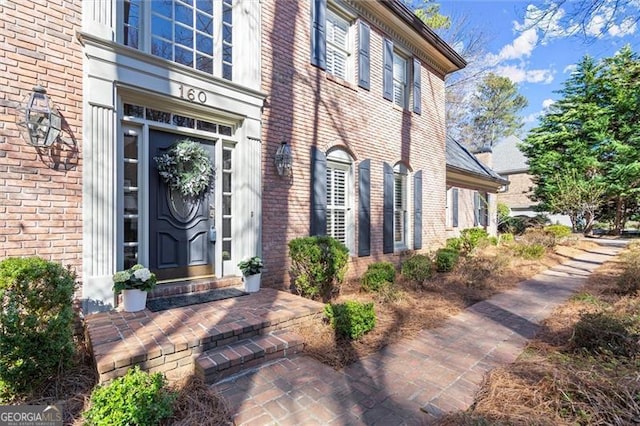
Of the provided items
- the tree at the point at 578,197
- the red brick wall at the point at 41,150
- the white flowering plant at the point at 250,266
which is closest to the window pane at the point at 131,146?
the red brick wall at the point at 41,150

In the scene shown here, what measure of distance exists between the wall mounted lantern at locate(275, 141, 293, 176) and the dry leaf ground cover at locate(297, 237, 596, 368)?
233cm

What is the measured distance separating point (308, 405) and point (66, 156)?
3438mm

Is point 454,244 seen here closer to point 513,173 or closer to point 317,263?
point 317,263

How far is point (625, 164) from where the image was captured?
16156mm

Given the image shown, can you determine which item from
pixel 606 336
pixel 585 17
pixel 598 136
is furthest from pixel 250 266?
pixel 598 136

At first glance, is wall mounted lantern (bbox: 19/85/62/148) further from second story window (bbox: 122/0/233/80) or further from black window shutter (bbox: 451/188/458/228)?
black window shutter (bbox: 451/188/458/228)

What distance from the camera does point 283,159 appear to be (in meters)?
5.34

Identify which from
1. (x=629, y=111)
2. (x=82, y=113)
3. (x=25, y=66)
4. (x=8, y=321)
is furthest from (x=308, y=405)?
(x=629, y=111)

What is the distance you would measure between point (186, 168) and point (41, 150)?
150 centimetres

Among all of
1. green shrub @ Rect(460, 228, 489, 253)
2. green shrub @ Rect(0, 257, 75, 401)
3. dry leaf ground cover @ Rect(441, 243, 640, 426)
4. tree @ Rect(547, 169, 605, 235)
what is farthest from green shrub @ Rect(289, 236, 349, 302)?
tree @ Rect(547, 169, 605, 235)

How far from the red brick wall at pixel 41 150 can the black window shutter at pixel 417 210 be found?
7.11 m

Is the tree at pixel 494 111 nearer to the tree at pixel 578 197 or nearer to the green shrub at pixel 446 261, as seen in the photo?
the tree at pixel 578 197

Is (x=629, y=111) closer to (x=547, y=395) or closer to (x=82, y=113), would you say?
(x=547, y=395)

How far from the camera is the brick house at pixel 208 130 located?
334cm
